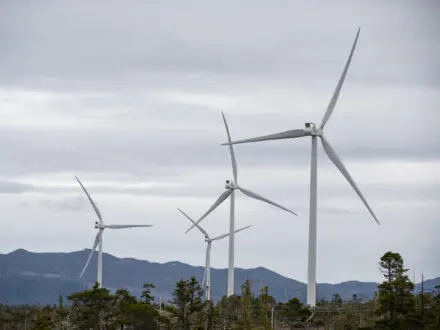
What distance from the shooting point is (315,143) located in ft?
457

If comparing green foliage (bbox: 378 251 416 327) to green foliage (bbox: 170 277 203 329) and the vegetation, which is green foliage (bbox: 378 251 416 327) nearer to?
the vegetation

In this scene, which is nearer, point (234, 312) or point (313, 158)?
point (313, 158)

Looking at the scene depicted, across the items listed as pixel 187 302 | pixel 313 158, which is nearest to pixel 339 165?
pixel 313 158

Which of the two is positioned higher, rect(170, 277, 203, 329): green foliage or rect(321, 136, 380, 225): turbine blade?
rect(321, 136, 380, 225): turbine blade

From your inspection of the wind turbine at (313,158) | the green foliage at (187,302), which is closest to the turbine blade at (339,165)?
the wind turbine at (313,158)

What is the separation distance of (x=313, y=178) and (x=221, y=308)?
87.6 ft

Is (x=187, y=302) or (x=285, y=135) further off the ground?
(x=285, y=135)

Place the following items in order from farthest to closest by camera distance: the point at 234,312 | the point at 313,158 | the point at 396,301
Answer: the point at 234,312 → the point at 313,158 → the point at 396,301

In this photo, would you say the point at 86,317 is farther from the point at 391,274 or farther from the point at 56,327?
the point at 391,274

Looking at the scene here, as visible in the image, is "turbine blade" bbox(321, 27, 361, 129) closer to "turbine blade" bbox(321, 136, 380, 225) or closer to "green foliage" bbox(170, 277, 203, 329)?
"turbine blade" bbox(321, 136, 380, 225)

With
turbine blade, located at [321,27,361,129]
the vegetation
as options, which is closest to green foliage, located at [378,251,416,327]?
the vegetation

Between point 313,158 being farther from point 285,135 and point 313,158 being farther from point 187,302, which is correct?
point 187,302

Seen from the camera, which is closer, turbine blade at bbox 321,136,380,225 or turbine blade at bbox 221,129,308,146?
turbine blade at bbox 321,136,380,225

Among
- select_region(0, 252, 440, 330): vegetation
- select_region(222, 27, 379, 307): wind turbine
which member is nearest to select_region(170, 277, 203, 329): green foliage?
select_region(0, 252, 440, 330): vegetation
